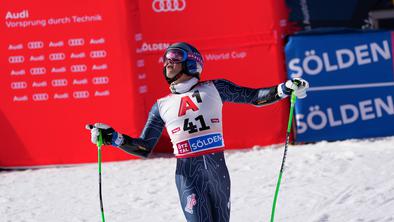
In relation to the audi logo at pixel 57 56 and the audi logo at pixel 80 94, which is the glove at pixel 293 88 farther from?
the audi logo at pixel 57 56

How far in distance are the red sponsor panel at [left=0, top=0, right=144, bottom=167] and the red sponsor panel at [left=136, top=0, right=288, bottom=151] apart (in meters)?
0.34

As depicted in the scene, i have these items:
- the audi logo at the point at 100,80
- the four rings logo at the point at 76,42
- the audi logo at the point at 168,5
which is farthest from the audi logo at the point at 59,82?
the audi logo at the point at 168,5

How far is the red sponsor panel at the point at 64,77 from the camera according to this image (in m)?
9.31

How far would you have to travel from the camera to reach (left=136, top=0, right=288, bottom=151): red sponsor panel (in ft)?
30.1

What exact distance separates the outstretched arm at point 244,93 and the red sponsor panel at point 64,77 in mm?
4474

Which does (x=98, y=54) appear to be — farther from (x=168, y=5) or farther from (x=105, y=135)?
(x=105, y=135)

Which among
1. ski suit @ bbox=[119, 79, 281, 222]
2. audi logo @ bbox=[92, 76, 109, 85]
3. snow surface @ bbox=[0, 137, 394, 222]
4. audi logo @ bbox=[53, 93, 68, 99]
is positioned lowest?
snow surface @ bbox=[0, 137, 394, 222]

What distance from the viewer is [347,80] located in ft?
30.0

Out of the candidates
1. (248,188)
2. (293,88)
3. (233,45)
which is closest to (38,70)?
(233,45)

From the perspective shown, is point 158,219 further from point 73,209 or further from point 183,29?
point 183,29

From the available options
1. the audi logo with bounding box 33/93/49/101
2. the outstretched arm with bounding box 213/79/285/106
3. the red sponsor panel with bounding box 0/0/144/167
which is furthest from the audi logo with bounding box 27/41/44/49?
the outstretched arm with bounding box 213/79/285/106

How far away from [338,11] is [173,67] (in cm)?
489

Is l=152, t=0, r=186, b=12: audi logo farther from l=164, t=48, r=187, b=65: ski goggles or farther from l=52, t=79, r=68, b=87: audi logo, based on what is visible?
l=164, t=48, r=187, b=65: ski goggles

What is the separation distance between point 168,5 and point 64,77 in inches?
65.5
